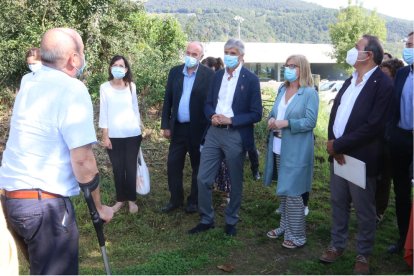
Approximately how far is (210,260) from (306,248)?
3.42 feet

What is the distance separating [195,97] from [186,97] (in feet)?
0.40

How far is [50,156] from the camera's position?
279cm

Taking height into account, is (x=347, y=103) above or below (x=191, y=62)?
below

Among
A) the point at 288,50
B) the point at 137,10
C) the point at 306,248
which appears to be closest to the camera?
the point at 306,248

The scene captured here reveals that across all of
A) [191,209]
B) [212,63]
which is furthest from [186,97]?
Result: [212,63]

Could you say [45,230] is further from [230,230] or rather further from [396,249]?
[396,249]

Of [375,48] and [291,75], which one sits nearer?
[375,48]

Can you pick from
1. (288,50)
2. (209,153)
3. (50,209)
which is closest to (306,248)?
(209,153)

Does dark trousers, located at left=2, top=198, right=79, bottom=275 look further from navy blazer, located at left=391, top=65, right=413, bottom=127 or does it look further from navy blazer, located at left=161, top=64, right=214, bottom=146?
navy blazer, located at left=391, top=65, right=413, bottom=127

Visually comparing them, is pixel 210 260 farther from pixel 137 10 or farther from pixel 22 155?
pixel 137 10

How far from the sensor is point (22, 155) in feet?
9.12

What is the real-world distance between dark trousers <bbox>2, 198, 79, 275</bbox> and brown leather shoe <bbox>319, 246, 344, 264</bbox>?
249cm

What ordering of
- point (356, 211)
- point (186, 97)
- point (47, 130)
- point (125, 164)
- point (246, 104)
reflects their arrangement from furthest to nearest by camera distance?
point (125, 164) < point (186, 97) < point (246, 104) < point (356, 211) < point (47, 130)

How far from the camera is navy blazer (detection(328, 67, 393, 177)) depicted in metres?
3.87
